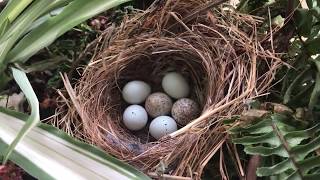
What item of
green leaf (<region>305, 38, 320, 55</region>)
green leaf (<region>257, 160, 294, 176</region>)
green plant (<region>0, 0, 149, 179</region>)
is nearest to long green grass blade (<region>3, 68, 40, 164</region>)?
green plant (<region>0, 0, 149, 179</region>)

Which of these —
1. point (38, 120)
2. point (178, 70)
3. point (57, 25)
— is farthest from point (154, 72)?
point (38, 120)

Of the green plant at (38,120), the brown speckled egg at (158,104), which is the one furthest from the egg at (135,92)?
the green plant at (38,120)

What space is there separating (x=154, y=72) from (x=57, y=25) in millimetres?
214

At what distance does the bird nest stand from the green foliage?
2.1 inches

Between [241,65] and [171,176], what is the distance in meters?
0.20

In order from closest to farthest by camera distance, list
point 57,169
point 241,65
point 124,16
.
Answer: point 57,169 < point 241,65 < point 124,16

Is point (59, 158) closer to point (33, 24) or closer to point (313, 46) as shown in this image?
point (33, 24)

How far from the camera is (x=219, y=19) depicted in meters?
0.87

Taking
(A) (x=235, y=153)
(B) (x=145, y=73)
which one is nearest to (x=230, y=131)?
(A) (x=235, y=153)

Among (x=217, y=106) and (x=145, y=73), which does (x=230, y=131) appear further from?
(x=145, y=73)

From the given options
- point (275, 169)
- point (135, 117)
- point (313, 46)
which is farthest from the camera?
point (135, 117)

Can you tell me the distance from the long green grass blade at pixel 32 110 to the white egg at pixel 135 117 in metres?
0.19

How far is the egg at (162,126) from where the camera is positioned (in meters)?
0.87

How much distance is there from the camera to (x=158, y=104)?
0.92m
